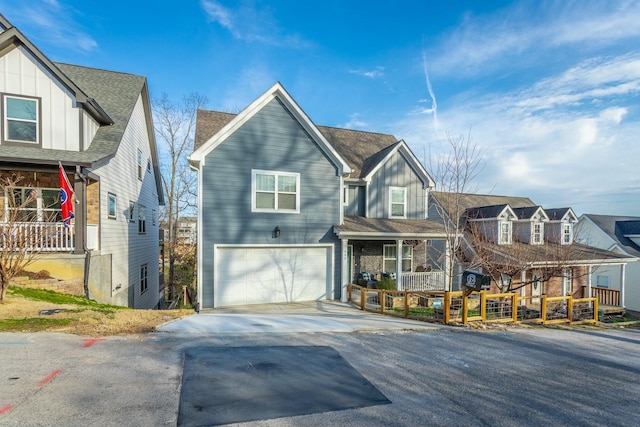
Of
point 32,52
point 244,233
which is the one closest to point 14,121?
point 32,52

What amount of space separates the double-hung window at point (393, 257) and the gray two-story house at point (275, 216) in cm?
92

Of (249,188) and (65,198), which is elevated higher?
(249,188)

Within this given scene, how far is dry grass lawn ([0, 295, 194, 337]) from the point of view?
19.9 feet

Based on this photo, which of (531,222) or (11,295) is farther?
(531,222)

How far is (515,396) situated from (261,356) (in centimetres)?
403

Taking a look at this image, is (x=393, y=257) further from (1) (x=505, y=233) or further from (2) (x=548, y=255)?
(1) (x=505, y=233)

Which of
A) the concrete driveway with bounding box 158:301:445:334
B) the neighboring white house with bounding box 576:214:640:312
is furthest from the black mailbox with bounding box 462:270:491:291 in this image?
the neighboring white house with bounding box 576:214:640:312

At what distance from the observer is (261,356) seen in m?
5.46

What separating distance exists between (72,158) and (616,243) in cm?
3300

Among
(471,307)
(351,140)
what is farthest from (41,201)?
(471,307)

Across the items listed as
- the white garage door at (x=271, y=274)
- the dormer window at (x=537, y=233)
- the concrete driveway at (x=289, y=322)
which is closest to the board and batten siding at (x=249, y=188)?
the white garage door at (x=271, y=274)

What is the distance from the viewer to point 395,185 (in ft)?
50.1

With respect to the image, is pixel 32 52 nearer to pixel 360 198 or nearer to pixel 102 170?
pixel 102 170

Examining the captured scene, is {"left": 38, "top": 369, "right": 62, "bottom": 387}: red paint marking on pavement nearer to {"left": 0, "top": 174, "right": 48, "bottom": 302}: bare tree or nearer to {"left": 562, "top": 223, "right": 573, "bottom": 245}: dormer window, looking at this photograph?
{"left": 0, "top": 174, "right": 48, "bottom": 302}: bare tree
